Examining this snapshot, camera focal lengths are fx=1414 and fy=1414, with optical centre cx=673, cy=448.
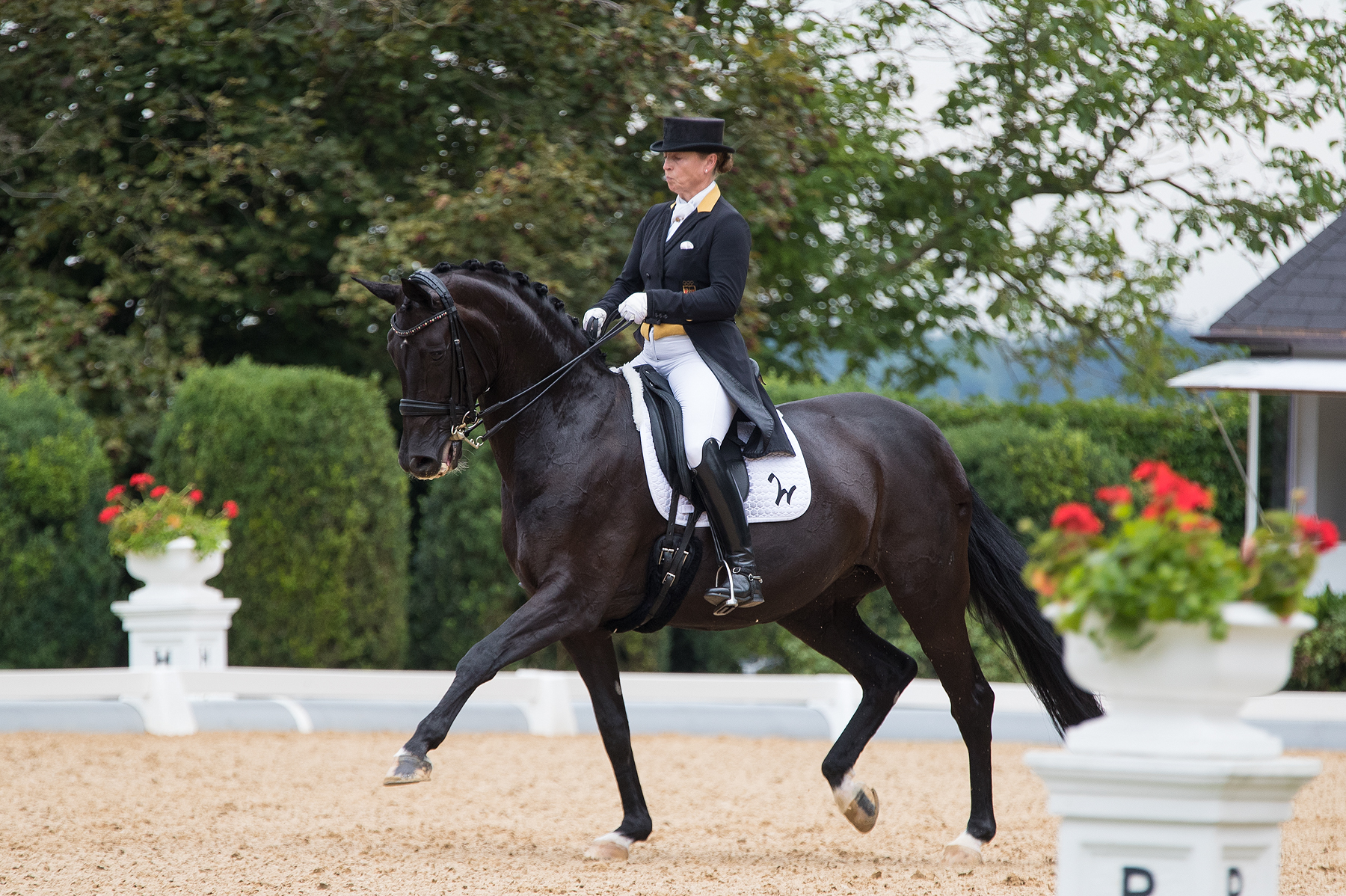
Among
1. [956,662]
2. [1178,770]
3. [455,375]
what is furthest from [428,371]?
[1178,770]

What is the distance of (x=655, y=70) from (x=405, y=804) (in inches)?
303

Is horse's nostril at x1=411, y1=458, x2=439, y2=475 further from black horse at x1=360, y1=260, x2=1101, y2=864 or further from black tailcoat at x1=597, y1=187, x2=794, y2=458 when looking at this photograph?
black tailcoat at x1=597, y1=187, x2=794, y2=458

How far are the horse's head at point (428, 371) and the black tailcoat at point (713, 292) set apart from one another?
76cm

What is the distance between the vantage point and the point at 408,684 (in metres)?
9.83

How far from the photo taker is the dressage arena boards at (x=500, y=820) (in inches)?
193

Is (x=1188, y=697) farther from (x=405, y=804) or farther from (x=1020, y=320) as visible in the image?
(x=1020, y=320)

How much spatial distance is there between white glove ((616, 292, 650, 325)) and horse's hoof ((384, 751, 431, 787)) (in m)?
1.74

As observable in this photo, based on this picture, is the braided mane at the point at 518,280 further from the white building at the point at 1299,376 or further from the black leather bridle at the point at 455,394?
the white building at the point at 1299,376

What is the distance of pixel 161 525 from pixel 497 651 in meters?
5.99

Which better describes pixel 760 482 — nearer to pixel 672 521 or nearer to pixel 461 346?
pixel 672 521

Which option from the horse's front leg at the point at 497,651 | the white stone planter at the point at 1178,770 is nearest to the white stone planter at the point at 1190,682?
the white stone planter at the point at 1178,770

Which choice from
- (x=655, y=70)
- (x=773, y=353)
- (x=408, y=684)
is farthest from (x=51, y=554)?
(x=773, y=353)

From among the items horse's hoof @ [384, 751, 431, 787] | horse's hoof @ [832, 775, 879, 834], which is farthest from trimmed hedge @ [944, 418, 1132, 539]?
horse's hoof @ [384, 751, 431, 787]

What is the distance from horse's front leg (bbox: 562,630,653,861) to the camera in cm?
553
